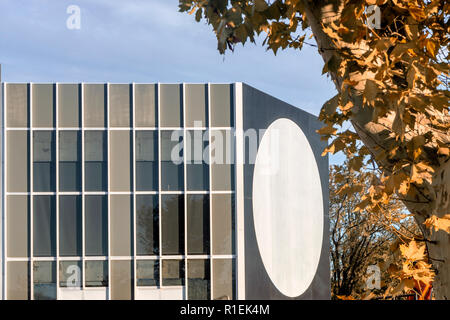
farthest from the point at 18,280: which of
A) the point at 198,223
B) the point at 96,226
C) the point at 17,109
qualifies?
the point at 198,223

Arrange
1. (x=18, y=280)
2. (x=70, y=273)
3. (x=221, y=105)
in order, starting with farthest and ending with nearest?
(x=221, y=105), (x=18, y=280), (x=70, y=273)

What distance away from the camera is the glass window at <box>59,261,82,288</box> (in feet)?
58.5

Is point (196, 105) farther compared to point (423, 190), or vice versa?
point (196, 105)

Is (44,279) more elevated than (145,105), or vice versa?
(145,105)

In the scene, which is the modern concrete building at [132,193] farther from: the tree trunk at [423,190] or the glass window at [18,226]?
the tree trunk at [423,190]

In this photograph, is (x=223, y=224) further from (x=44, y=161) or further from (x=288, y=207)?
(x=44, y=161)

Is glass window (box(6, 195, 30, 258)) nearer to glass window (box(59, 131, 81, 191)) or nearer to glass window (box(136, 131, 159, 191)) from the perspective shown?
glass window (box(59, 131, 81, 191))

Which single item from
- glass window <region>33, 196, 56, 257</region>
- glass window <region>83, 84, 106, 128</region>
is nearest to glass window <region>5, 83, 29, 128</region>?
glass window <region>83, 84, 106, 128</region>

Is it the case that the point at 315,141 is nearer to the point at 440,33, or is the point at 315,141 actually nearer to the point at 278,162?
the point at 278,162

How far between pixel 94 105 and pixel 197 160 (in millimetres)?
4058

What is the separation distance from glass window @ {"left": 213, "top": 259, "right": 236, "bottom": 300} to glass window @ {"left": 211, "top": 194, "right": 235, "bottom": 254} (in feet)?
1.21

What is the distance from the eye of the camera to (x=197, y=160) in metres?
18.5
